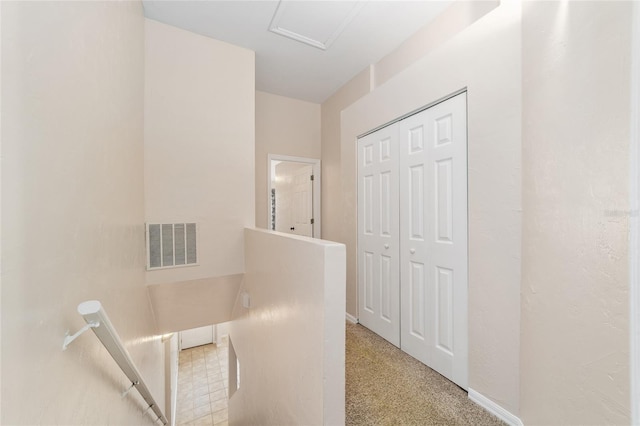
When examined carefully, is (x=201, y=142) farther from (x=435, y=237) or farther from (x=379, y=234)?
(x=435, y=237)

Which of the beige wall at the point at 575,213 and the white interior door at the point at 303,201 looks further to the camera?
the white interior door at the point at 303,201

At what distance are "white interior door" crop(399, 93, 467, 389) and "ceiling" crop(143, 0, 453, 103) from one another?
0.95 m

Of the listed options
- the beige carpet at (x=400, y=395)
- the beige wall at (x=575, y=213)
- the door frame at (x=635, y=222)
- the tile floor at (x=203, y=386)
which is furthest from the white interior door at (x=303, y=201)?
the tile floor at (x=203, y=386)

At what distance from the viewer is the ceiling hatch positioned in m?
2.09

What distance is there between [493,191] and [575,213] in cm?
41

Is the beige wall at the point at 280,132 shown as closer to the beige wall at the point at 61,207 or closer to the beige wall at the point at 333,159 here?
the beige wall at the point at 333,159

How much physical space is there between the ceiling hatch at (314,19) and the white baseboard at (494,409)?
9.76 ft

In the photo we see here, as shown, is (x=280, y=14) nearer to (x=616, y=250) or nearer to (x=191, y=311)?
(x=616, y=250)

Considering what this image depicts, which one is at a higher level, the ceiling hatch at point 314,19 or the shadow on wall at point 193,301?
the ceiling hatch at point 314,19

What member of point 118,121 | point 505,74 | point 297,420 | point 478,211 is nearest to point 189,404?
point 297,420

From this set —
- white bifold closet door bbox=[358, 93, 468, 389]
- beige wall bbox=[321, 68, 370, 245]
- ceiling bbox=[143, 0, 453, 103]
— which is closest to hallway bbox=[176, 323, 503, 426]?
white bifold closet door bbox=[358, 93, 468, 389]

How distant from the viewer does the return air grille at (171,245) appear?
7.69ft

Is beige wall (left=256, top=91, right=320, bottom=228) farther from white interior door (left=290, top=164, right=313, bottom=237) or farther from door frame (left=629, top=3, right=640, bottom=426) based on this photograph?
door frame (left=629, top=3, right=640, bottom=426)

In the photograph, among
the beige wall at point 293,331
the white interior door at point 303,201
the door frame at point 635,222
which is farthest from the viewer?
the white interior door at point 303,201
